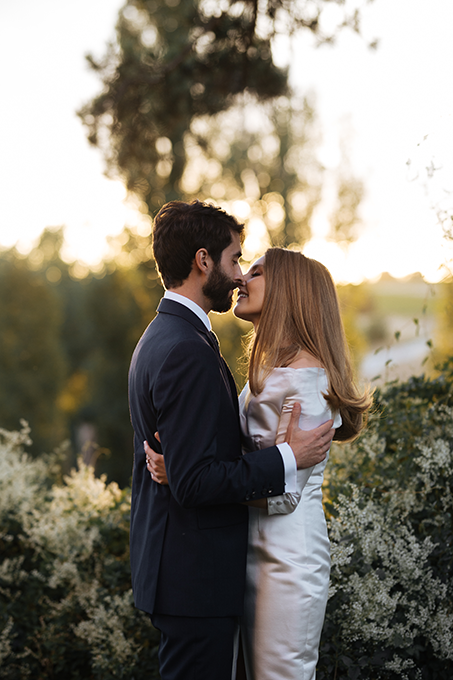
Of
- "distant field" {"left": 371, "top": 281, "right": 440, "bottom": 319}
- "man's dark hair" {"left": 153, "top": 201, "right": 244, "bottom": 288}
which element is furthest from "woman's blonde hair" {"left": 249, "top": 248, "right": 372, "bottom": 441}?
"distant field" {"left": 371, "top": 281, "right": 440, "bottom": 319}

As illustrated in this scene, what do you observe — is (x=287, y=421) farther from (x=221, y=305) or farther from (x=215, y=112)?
(x=215, y=112)

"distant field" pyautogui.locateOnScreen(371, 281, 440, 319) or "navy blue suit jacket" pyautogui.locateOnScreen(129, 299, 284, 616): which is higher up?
"distant field" pyautogui.locateOnScreen(371, 281, 440, 319)

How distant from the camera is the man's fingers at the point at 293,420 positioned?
1987 mm

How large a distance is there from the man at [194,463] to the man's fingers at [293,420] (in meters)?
0.02

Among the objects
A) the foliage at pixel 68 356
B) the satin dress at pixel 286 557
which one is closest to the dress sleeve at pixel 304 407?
the satin dress at pixel 286 557

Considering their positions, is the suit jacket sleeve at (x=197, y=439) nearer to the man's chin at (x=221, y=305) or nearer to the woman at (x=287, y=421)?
→ the woman at (x=287, y=421)

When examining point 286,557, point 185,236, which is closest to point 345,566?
point 286,557

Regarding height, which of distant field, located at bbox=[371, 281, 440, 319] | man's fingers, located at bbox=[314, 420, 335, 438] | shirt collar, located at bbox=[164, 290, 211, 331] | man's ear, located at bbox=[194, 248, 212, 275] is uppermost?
distant field, located at bbox=[371, 281, 440, 319]

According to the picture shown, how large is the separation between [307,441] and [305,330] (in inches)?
18.3

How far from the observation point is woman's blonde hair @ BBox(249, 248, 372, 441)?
84.7 inches

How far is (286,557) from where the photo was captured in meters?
1.96

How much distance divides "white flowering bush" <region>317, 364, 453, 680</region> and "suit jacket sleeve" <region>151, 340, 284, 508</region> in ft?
3.05

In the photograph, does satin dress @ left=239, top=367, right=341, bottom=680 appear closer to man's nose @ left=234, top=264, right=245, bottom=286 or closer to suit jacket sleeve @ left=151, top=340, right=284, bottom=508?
suit jacket sleeve @ left=151, top=340, right=284, bottom=508

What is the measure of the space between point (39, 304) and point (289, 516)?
75.6ft
